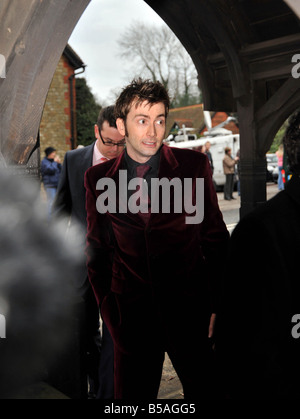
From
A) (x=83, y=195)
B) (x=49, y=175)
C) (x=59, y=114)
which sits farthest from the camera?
(x=59, y=114)

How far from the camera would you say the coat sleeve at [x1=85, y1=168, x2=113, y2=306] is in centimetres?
212

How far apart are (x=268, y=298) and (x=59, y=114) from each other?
23305 millimetres

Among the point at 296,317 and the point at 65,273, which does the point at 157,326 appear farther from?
the point at 65,273

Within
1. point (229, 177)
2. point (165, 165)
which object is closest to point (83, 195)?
point (165, 165)

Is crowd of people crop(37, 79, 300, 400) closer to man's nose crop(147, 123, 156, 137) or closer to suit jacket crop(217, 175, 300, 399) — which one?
man's nose crop(147, 123, 156, 137)

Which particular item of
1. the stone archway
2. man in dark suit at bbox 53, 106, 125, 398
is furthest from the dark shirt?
man in dark suit at bbox 53, 106, 125, 398

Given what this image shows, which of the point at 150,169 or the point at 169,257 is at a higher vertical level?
the point at 150,169

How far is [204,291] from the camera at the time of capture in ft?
6.61

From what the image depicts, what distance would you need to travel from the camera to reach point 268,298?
136cm

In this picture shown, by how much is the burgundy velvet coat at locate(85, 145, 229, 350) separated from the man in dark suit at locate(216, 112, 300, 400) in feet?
1.85

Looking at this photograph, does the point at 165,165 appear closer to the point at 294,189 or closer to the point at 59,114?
the point at 294,189

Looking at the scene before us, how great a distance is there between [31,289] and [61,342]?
318 mm

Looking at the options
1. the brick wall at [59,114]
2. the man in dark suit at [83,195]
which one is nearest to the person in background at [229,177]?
the brick wall at [59,114]

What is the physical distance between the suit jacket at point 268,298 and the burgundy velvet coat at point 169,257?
1.88 ft
